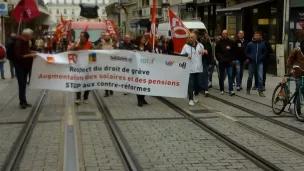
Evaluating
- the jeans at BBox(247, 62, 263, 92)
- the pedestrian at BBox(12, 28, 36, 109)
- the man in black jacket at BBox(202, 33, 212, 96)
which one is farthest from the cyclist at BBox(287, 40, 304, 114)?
the pedestrian at BBox(12, 28, 36, 109)

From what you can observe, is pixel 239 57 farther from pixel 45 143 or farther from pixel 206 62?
pixel 45 143

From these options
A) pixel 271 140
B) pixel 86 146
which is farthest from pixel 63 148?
pixel 271 140

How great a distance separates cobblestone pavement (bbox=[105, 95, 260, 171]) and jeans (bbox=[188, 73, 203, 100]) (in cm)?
192

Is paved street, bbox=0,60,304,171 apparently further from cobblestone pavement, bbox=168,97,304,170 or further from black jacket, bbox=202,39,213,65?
black jacket, bbox=202,39,213,65

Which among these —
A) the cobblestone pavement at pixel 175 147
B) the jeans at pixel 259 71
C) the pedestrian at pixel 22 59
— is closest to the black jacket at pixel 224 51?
the jeans at pixel 259 71

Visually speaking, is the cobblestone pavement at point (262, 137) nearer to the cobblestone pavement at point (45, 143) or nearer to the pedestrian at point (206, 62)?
the pedestrian at point (206, 62)

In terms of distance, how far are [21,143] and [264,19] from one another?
18.6 metres

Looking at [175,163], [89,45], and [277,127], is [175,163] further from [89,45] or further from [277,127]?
[89,45]

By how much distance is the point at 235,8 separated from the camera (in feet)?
80.2

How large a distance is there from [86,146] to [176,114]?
3.66m

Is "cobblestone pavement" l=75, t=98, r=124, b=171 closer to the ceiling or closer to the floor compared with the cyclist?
closer to the floor

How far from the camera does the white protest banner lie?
12.1 metres

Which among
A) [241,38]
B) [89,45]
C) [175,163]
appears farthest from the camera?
[241,38]

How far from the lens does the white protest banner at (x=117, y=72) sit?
39.7ft
